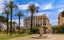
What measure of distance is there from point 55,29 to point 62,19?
28.3 meters

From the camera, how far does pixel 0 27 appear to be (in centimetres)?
10969

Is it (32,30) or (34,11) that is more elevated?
(34,11)

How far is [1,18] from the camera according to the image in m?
108

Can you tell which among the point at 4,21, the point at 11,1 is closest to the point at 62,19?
the point at 4,21

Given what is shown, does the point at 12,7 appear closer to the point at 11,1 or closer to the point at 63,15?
the point at 11,1

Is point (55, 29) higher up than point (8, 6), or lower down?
lower down

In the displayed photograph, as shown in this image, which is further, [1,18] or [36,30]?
[1,18]

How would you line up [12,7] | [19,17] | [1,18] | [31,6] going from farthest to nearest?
[1,18], [19,17], [31,6], [12,7]

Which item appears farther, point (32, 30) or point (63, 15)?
point (63, 15)

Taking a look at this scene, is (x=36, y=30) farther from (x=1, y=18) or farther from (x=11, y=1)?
(x=1, y=18)

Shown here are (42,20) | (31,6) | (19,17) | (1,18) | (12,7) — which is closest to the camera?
(12,7)

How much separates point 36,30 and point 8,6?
21663 mm

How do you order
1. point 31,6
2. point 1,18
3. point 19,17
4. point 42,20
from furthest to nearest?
point 42,20 < point 1,18 < point 19,17 < point 31,6

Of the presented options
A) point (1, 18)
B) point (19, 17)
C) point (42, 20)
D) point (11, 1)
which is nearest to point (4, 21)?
point (1, 18)
